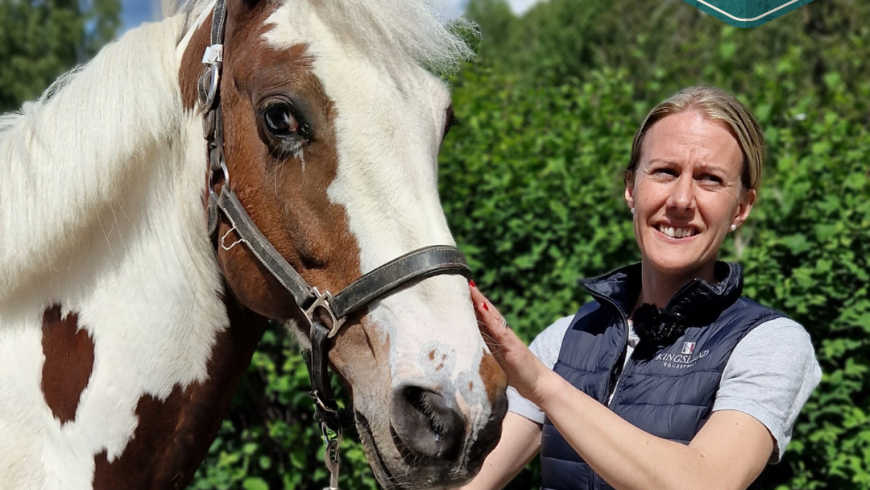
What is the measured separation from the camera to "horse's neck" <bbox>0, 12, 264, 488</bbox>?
1.63m

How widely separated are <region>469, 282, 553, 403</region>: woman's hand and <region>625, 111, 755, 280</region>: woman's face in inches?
18.4

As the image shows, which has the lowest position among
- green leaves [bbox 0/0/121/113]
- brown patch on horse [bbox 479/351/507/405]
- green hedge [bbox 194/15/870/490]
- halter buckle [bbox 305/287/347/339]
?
green leaves [bbox 0/0/121/113]

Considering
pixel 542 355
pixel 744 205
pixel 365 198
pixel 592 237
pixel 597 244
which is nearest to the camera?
pixel 365 198

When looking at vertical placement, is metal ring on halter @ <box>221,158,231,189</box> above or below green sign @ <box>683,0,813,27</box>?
below

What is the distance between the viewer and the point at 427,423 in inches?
53.7

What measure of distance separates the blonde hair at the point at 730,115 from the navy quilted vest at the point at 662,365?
0.80 feet

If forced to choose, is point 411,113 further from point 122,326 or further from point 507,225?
point 507,225

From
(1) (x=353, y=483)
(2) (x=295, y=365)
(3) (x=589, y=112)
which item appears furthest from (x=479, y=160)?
(1) (x=353, y=483)

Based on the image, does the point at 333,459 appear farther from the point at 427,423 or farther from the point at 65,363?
the point at 65,363

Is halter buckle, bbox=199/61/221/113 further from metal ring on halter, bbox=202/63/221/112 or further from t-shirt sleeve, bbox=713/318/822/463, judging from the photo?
t-shirt sleeve, bbox=713/318/822/463

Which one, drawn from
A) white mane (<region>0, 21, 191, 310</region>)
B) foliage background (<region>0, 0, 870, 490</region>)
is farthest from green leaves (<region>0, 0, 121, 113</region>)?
white mane (<region>0, 21, 191, 310</region>)

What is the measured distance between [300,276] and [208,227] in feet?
0.85

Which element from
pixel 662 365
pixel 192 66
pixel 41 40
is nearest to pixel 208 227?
pixel 192 66

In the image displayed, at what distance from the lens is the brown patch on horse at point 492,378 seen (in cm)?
135
